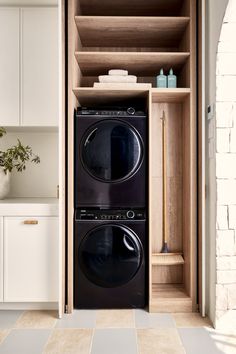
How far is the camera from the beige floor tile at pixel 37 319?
226 centimetres

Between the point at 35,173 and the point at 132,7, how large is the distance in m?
1.68

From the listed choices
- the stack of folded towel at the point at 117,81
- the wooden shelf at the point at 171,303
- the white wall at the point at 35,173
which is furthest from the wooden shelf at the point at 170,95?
the wooden shelf at the point at 171,303

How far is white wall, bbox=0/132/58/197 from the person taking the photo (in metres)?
3.01

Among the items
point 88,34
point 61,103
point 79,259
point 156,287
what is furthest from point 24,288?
point 88,34

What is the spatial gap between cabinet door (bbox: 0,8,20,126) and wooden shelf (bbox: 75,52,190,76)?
0.54 m

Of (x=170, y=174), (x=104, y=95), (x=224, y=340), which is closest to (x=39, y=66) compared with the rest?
(x=104, y=95)

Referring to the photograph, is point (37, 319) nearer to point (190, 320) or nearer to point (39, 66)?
point (190, 320)

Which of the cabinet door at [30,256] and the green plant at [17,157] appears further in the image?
the green plant at [17,157]

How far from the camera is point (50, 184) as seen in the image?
302 cm

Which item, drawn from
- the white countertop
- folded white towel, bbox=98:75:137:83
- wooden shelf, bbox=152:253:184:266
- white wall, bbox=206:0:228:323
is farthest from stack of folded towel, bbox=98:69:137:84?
wooden shelf, bbox=152:253:184:266

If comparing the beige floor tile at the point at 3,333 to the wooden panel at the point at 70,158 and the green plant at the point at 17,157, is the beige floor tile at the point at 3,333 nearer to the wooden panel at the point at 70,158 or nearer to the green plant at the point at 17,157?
the wooden panel at the point at 70,158

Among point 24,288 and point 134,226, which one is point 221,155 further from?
point 24,288

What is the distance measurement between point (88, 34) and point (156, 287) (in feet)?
7.28

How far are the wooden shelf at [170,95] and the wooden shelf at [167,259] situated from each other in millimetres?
1325
